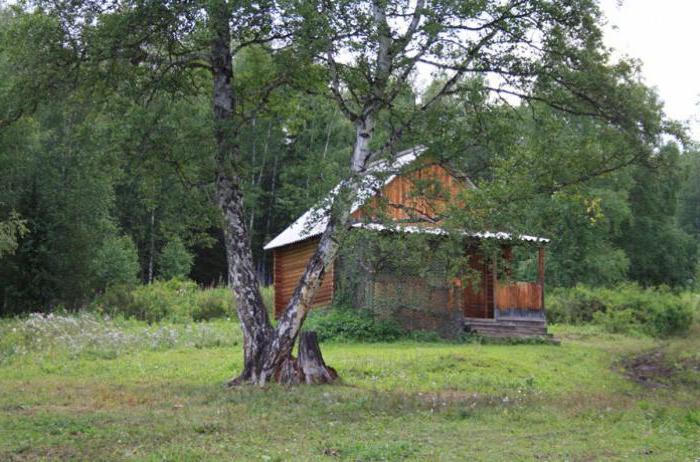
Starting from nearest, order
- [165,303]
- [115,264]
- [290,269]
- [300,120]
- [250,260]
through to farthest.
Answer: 1. [250,260]
2. [300,120]
3. [165,303]
4. [290,269]
5. [115,264]

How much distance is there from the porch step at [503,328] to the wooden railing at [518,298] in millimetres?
553

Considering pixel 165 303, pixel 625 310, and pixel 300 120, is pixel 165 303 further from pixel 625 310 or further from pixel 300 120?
pixel 625 310

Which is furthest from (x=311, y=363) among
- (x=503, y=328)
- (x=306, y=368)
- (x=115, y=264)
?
(x=115, y=264)

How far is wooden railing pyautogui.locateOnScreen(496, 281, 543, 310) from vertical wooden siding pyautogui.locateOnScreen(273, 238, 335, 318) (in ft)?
19.1

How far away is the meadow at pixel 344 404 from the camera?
8.51 meters

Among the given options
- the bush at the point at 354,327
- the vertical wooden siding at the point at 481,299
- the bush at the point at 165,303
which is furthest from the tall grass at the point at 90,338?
the vertical wooden siding at the point at 481,299

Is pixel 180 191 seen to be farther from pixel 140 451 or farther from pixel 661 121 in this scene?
pixel 661 121

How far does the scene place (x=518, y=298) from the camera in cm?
2711

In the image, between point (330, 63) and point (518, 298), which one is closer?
point (330, 63)

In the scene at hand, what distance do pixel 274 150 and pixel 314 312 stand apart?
26275 millimetres

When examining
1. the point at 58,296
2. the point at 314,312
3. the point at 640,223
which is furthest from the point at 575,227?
the point at 58,296

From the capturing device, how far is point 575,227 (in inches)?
1752

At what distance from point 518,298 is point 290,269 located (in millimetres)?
8903

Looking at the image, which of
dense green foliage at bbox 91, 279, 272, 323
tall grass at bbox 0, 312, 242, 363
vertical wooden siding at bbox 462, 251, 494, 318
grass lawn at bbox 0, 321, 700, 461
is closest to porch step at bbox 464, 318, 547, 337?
vertical wooden siding at bbox 462, 251, 494, 318
